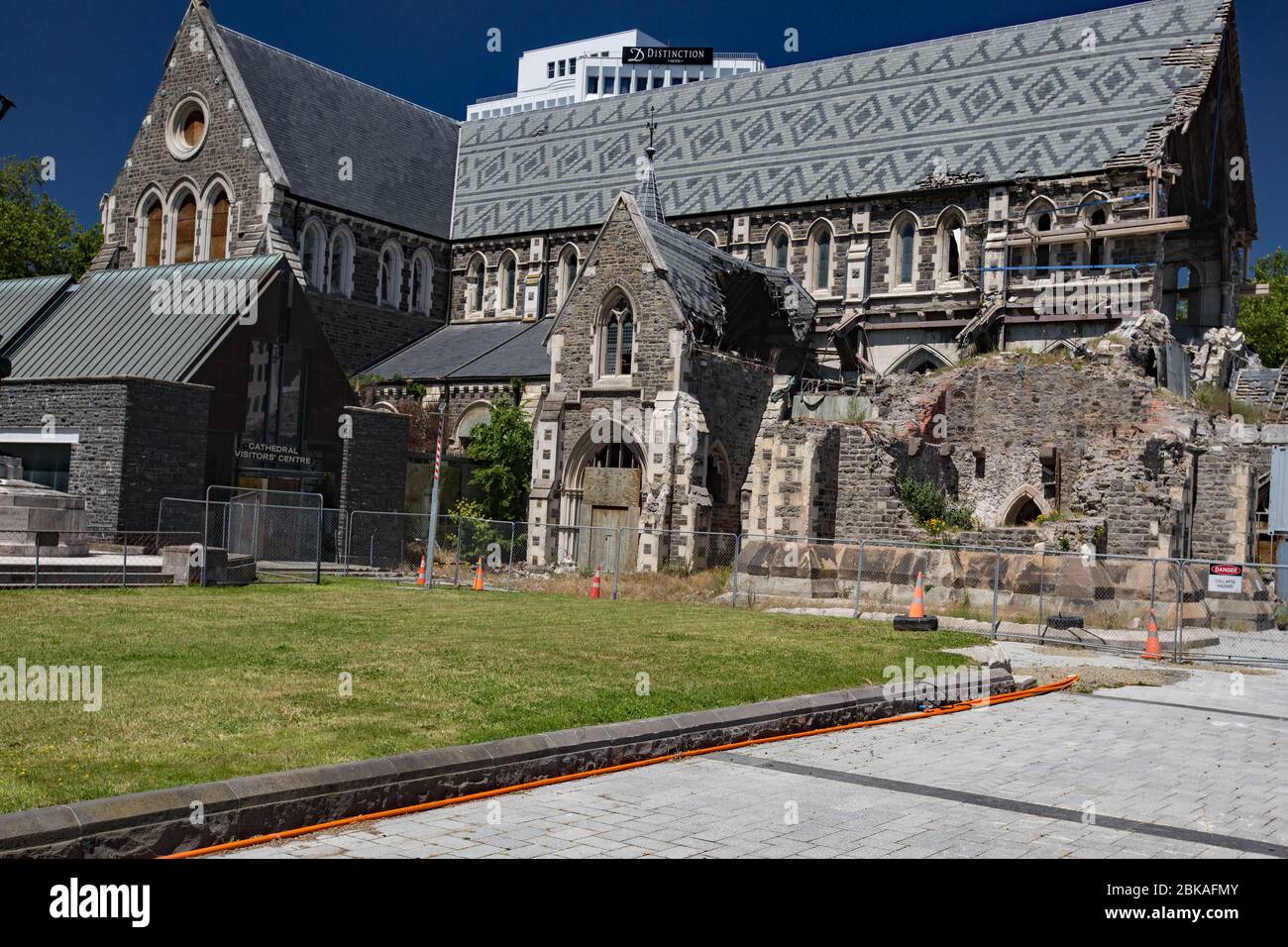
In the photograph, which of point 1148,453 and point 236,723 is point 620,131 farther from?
point 236,723

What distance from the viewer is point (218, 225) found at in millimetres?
45094

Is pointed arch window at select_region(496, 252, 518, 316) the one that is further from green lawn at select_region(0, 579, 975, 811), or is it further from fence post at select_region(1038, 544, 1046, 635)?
fence post at select_region(1038, 544, 1046, 635)

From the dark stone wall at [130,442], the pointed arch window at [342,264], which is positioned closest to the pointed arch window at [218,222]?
the pointed arch window at [342,264]

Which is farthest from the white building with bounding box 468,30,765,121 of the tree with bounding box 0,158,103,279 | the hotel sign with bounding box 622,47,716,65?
the tree with bounding box 0,158,103,279

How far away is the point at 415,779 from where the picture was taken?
25.8 ft

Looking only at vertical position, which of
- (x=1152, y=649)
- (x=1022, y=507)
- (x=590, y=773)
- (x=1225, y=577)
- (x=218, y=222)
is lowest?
(x=590, y=773)

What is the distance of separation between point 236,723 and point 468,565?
84.2ft

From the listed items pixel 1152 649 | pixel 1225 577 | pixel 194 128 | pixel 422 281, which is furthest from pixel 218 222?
pixel 1152 649

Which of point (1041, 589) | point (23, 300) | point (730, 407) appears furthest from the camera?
point (730, 407)

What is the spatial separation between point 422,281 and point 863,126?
1810cm

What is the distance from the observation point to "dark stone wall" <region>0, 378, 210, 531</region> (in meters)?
26.8

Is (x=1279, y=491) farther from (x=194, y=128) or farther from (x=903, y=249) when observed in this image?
(x=194, y=128)

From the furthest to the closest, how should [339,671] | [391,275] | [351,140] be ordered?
Result: [391,275]
[351,140]
[339,671]
